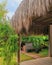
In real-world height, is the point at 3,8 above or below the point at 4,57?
above

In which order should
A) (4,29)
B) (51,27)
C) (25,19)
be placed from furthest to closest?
(51,27) < (25,19) < (4,29)

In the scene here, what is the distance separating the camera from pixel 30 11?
5.19 m

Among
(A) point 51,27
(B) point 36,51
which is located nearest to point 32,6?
(A) point 51,27

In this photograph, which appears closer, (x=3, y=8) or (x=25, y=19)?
(x=3, y=8)

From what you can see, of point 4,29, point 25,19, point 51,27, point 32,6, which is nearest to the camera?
point 4,29

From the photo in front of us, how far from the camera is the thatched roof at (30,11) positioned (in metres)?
4.49

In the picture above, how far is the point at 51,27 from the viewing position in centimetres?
1018

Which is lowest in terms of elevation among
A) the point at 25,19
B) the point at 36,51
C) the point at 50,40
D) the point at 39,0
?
the point at 36,51

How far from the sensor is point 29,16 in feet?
17.7

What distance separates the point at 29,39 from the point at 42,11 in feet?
31.5

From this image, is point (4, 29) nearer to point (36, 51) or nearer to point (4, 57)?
point (4, 57)

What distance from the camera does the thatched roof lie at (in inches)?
177

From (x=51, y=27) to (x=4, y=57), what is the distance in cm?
599

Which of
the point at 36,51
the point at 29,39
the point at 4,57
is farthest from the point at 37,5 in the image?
the point at 29,39
